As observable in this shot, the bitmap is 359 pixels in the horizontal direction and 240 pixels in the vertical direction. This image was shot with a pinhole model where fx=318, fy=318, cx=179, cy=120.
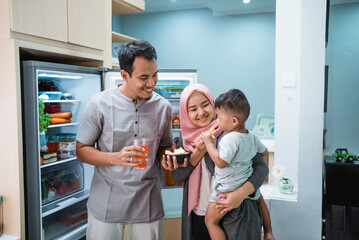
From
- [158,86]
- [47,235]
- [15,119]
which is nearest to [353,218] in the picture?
[158,86]

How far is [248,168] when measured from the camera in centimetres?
162

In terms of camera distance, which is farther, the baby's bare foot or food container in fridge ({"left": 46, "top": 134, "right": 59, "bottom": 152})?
food container in fridge ({"left": 46, "top": 134, "right": 59, "bottom": 152})

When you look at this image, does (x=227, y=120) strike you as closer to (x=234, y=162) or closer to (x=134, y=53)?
(x=234, y=162)

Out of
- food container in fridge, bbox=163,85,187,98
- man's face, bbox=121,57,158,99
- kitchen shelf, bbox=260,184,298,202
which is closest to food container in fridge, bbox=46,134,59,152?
food container in fridge, bbox=163,85,187,98

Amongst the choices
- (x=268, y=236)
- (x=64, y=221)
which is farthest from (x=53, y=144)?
(x=268, y=236)

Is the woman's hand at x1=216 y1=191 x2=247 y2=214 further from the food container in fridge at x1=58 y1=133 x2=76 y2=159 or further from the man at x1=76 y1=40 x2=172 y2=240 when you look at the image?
the food container in fridge at x1=58 y1=133 x2=76 y2=159

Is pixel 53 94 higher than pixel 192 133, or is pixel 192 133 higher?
pixel 53 94

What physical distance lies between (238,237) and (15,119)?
148 cm

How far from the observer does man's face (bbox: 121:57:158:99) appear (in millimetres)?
1629

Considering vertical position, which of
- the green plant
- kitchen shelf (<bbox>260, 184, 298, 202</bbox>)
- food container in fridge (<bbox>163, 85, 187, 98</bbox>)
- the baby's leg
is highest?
food container in fridge (<bbox>163, 85, 187, 98</bbox>)

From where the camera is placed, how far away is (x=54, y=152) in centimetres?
257

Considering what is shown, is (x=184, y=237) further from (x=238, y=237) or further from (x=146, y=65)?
(x=146, y=65)

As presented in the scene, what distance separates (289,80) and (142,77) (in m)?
2.00

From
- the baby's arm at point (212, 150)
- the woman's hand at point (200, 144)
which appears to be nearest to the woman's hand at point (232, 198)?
the baby's arm at point (212, 150)
